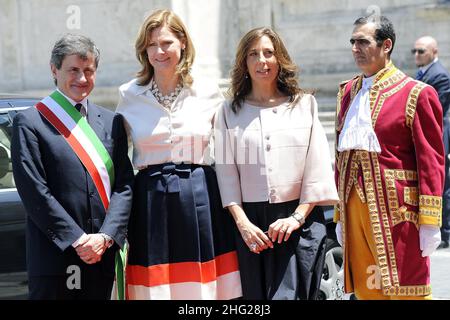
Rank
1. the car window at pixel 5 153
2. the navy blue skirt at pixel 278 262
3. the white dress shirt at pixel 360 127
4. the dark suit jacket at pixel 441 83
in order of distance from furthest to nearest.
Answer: the dark suit jacket at pixel 441 83, the car window at pixel 5 153, the white dress shirt at pixel 360 127, the navy blue skirt at pixel 278 262

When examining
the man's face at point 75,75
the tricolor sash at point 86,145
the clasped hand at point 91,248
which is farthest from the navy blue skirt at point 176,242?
the man's face at point 75,75

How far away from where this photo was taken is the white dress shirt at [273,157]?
4.35 metres

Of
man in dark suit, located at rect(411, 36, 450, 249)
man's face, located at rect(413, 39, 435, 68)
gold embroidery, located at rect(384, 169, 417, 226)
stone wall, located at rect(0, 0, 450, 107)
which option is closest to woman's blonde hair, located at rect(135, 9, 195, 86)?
gold embroidery, located at rect(384, 169, 417, 226)

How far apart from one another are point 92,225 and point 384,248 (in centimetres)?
145

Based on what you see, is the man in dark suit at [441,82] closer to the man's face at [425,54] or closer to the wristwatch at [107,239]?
the man's face at [425,54]

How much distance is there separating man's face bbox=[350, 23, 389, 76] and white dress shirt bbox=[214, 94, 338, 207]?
1.48ft

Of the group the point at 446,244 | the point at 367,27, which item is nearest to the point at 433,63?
the point at 446,244

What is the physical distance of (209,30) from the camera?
11.8 m

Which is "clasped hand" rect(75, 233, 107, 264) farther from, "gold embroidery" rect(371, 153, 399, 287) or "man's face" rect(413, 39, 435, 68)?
"man's face" rect(413, 39, 435, 68)

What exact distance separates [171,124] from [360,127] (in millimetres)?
966

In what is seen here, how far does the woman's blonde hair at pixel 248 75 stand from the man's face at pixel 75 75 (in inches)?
28.2

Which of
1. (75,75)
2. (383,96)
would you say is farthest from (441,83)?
(75,75)

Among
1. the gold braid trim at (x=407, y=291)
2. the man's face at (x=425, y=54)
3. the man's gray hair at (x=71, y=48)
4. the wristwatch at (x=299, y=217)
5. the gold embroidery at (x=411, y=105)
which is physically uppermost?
the man's face at (x=425, y=54)

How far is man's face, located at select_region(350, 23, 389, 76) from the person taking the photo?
459 centimetres
